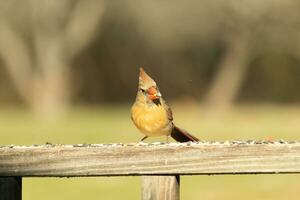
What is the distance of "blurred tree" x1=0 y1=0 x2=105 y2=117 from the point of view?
34.8 meters

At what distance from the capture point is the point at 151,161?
2785mm

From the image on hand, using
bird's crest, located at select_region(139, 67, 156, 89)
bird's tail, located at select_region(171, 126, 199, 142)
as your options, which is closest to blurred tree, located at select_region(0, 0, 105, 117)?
bird's crest, located at select_region(139, 67, 156, 89)

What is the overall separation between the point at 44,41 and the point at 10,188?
108 feet

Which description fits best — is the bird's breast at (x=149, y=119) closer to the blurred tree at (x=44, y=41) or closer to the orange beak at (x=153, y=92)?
the orange beak at (x=153, y=92)

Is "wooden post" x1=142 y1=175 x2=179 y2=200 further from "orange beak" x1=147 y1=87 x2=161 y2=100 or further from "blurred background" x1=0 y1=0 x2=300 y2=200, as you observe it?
"blurred background" x1=0 y1=0 x2=300 y2=200

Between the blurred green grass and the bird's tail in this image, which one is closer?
the bird's tail

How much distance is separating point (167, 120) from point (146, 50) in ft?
113

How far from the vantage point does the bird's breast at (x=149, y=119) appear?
4.79m

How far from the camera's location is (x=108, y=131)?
2056 centimetres

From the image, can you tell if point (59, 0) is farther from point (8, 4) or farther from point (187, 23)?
point (187, 23)

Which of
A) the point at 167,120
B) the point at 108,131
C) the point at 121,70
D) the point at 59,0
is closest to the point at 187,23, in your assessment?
the point at 59,0

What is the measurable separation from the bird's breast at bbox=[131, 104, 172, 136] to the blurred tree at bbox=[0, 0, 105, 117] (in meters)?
28.5

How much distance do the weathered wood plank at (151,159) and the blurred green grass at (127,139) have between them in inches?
219

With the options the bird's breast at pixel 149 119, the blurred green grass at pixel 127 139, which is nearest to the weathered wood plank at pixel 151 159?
the bird's breast at pixel 149 119
